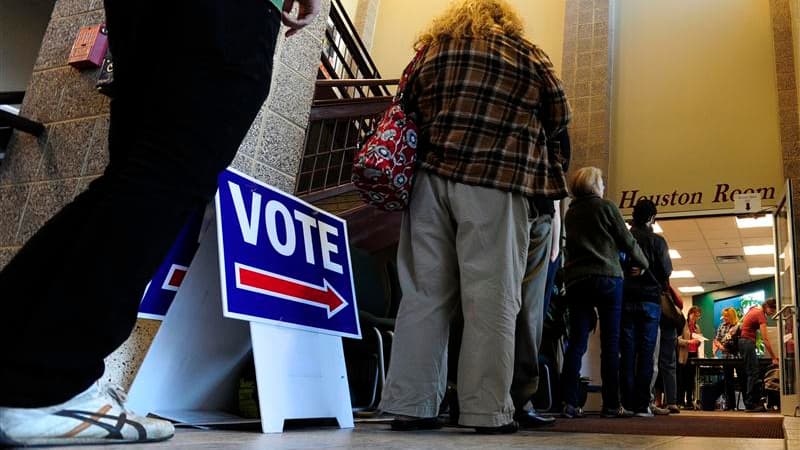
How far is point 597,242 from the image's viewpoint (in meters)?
3.71

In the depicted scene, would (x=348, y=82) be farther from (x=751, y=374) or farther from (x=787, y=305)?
(x=751, y=374)

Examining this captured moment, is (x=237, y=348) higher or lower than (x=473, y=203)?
lower

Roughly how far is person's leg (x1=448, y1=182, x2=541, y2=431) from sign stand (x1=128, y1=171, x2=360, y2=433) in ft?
1.38

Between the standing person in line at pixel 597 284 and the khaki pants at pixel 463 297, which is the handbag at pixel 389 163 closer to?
the khaki pants at pixel 463 297

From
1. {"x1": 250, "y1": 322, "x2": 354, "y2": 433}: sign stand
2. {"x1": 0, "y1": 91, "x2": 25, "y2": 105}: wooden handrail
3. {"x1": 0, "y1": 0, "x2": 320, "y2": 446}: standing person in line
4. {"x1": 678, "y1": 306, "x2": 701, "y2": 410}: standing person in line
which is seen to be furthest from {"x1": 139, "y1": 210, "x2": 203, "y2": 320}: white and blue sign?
{"x1": 678, "y1": 306, "x2": 701, "y2": 410}: standing person in line

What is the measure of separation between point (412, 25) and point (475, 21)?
829cm

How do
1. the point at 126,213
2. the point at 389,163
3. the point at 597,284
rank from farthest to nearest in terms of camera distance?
the point at 597,284 → the point at 389,163 → the point at 126,213

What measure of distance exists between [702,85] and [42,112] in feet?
26.0

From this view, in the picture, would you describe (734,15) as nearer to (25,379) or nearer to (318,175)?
(318,175)

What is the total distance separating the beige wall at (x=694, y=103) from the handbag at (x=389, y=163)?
21.2ft

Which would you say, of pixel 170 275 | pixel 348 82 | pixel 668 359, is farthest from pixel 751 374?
pixel 170 275

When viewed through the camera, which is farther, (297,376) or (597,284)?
(597,284)

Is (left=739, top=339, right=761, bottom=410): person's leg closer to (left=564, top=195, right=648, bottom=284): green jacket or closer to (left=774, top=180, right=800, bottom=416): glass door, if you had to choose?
(left=774, top=180, right=800, bottom=416): glass door

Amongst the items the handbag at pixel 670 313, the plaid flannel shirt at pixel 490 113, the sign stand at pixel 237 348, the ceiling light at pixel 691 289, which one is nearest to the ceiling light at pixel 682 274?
the ceiling light at pixel 691 289
